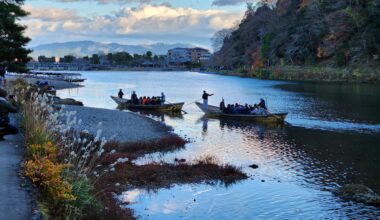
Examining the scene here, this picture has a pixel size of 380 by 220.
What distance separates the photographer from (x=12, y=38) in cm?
3841

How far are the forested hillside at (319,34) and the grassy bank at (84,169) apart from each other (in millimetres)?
89817

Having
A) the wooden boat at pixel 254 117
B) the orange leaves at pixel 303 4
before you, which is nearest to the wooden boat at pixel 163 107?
the wooden boat at pixel 254 117

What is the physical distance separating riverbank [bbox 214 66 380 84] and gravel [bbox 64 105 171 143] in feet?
241

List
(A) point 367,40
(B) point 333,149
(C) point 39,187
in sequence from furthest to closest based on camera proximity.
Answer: (A) point 367,40 < (B) point 333,149 < (C) point 39,187

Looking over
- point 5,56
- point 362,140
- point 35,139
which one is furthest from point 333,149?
point 5,56

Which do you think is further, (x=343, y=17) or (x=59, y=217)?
(x=343, y=17)

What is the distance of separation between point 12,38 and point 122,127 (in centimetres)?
1259

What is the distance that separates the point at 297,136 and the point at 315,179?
13492 mm

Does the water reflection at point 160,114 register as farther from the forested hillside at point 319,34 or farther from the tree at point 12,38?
the forested hillside at point 319,34

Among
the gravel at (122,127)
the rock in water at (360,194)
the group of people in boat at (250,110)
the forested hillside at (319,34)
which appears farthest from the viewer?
the forested hillside at (319,34)

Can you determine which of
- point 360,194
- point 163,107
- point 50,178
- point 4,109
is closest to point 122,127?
point 163,107

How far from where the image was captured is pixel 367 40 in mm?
107750

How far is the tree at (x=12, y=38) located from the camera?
119 feet

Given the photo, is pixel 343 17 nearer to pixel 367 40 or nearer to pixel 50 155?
pixel 367 40
